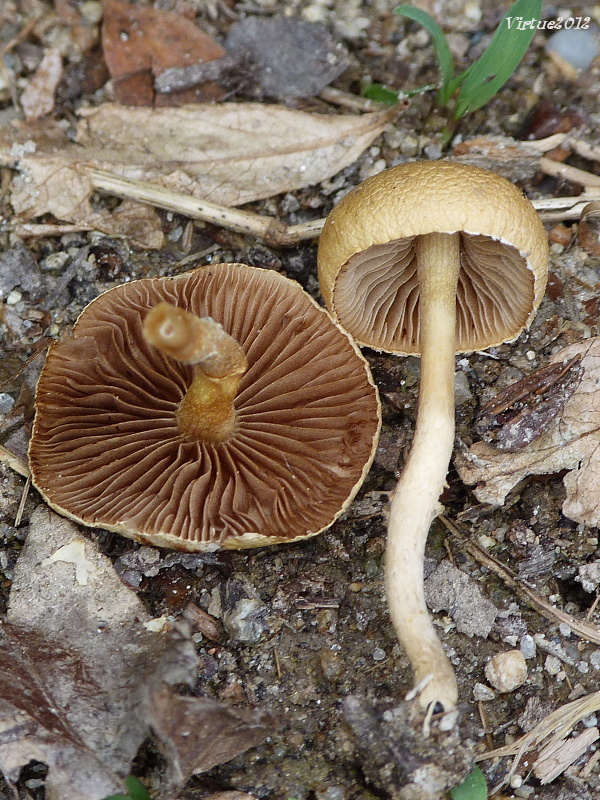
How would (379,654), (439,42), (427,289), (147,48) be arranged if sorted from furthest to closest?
(147,48) < (439,42) < (427,289) < (379,654)

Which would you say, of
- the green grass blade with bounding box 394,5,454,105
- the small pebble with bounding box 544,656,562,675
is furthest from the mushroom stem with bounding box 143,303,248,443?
the green grass blade with bounding box 394,5,454,105

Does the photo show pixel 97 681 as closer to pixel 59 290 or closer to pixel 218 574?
pixel 218 574

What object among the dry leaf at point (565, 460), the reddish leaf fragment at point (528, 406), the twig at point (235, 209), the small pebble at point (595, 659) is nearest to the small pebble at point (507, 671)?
the small pebble at point (595, 659)

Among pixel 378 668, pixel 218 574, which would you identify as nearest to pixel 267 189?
pixel 218 574

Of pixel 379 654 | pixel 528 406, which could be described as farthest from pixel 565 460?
pixel 379 654

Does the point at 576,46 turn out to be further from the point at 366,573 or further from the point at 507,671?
the point at 507,671

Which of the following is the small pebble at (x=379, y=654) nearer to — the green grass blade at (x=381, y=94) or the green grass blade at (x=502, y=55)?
the green grass blade at (x=502, y=55)

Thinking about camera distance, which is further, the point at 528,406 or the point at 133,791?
the point at 528,406
